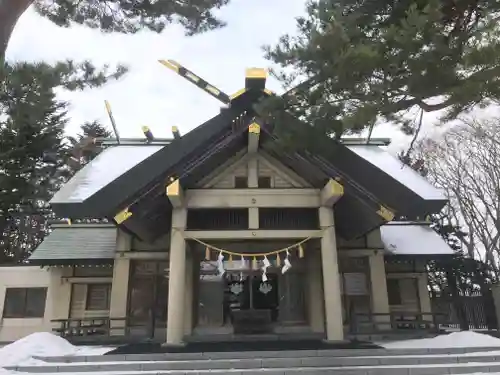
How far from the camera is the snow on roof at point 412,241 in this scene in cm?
1060

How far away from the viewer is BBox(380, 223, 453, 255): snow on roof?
10602mm

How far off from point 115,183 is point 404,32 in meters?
5.99

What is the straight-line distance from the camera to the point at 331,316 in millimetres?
7602

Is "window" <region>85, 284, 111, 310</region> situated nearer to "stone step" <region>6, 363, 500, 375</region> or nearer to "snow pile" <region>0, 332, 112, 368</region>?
"snow pile" <region>0, 332, 112, 368</region>

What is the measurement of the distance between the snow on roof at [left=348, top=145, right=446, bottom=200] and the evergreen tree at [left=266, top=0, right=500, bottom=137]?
359 centimetres

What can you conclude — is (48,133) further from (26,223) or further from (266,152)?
(266,152)

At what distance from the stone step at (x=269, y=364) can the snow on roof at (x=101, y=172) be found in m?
3.32

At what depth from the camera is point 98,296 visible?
35.0 feet

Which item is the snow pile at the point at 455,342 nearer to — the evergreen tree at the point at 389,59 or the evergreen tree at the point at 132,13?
the evergreen tree at the point at 389,59

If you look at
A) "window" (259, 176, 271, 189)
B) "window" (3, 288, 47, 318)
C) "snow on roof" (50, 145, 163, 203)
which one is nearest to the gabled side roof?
"snow on roof" (50, 145, 163, 203)

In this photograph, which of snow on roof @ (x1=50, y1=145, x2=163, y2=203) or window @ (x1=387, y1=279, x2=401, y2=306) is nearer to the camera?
snow on roof @ (x1=50, y1=145, x2=163, y2=203)

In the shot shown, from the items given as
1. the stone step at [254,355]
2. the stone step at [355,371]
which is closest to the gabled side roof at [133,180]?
the stone step at [254,355]

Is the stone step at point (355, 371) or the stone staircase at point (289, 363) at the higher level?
the stone staircase at point (289, 363)

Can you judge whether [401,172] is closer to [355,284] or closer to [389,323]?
[355,284]
